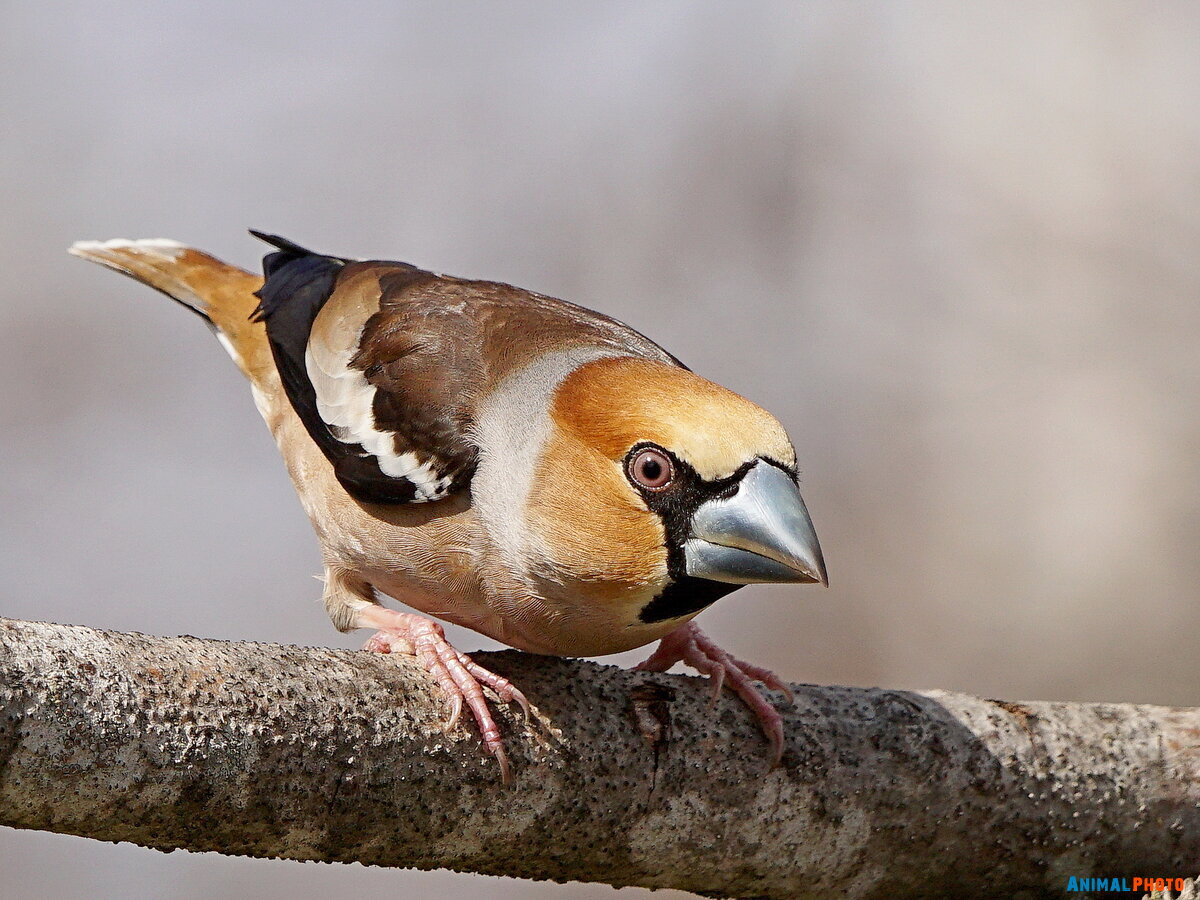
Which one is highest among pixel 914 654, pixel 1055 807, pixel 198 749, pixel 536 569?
pixel 536 569

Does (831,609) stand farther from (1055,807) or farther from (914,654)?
(1055,807)

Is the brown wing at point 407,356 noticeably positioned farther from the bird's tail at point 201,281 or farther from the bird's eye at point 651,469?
the bird's eye at point 651,469

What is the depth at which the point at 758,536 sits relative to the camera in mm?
2738

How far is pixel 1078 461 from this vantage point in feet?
22.1

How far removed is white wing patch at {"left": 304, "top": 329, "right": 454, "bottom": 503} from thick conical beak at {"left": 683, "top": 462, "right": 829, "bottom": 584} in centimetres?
80

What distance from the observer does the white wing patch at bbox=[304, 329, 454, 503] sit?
10.8 ft

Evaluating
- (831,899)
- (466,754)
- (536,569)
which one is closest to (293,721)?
(466,754)

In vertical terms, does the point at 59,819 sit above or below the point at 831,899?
above

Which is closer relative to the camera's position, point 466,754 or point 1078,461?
point 466,754

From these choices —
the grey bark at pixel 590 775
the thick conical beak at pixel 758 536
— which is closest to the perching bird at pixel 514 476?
the thick conical beak at pixel 758 536

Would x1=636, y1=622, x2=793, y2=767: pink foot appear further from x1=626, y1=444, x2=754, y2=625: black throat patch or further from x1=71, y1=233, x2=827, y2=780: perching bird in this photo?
x1=626, y1=444, x2=754, y2=625: black throat patch

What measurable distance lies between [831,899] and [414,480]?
4.97ft

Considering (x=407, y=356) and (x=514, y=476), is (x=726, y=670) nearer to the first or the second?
(x=514, y=476)

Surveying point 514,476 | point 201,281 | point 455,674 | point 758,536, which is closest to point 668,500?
point 758,536
